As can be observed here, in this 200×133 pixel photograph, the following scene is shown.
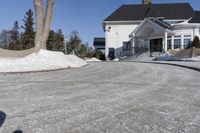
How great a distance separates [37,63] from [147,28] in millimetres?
22123

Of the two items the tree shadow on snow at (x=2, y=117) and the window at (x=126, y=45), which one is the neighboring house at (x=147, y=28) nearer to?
the window at (x=126, y=45)

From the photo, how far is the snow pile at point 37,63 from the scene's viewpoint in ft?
40.7

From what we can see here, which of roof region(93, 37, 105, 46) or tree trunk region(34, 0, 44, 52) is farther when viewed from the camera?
roof region(93, 37, 105, 46)

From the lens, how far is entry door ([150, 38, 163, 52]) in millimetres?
30256

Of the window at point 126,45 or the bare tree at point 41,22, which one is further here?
the window at point 126,45

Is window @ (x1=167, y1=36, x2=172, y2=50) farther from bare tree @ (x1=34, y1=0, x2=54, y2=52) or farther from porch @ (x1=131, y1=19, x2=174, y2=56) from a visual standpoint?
bare tree @ (x1=34, y1=0, x2=54, y2=52)

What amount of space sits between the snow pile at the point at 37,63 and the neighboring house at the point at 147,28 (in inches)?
639

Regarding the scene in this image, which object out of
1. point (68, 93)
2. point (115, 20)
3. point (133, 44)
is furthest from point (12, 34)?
point (68, 93)

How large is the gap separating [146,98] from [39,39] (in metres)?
12.6

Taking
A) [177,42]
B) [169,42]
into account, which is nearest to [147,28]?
[169,42]

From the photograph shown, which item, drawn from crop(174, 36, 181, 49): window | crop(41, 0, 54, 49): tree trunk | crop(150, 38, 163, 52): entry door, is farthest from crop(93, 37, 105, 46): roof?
crop(41, 0, 54, 49): tree trunk

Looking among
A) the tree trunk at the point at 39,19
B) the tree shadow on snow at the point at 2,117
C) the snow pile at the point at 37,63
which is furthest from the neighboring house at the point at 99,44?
the tree shadow on snow at the point at 2,117

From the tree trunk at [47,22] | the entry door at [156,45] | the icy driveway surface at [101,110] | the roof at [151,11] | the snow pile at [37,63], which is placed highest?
the roof at [151,11]

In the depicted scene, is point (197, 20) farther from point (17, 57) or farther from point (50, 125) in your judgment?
point (50, 125)
